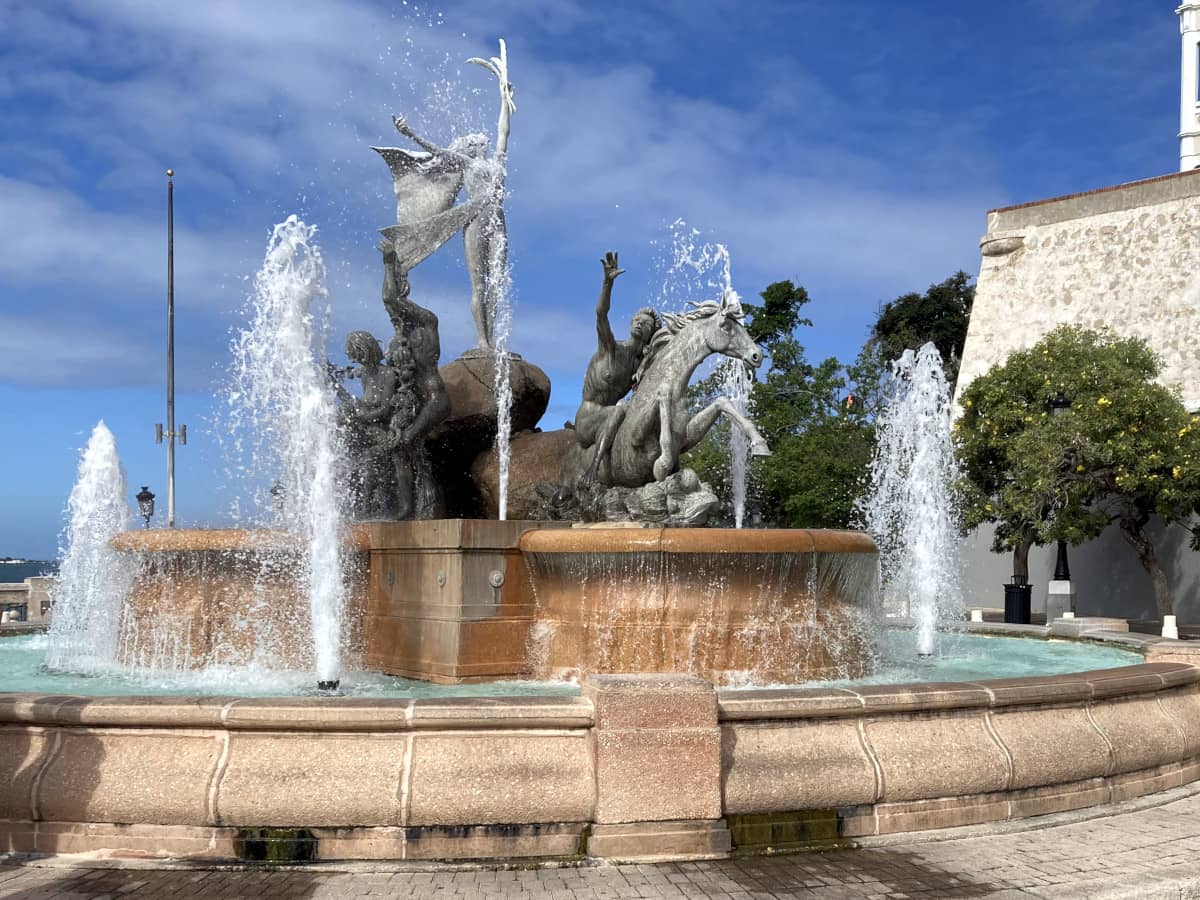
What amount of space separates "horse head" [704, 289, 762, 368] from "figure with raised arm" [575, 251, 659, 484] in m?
0.63

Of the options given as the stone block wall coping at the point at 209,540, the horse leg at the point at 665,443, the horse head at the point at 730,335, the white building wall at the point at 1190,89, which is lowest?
the stone block wall coping at the point at 209,540

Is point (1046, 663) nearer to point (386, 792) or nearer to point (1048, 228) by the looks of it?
point (386, 792)

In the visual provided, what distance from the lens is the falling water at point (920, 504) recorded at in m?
15.2

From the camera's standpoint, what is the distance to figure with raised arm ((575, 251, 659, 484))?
1035cm

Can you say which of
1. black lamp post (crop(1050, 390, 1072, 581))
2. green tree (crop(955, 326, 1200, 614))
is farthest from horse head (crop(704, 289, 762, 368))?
green tree (crop(955, 326, 1200, 614))

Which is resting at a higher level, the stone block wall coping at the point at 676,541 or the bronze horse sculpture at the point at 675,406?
the bronze horse sculpture at the point at 675,406

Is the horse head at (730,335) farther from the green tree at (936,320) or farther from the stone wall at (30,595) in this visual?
the green tree at (936,320)

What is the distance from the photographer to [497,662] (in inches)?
349

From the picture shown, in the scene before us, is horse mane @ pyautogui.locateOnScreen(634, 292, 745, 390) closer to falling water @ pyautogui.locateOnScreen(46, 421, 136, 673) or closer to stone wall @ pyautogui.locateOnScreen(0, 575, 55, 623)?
falling water @ pyautogui.locateOnScreen(46, 421, 136, 673)

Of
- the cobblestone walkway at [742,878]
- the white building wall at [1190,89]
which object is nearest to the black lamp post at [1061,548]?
the cobblestone walkway at [742,878]

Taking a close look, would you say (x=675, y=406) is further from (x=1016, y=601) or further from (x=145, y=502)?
(x=145, y=502)

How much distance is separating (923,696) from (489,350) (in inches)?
319

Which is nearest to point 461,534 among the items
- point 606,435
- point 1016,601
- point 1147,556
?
point 606,435

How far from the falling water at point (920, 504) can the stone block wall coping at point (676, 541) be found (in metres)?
3.82
